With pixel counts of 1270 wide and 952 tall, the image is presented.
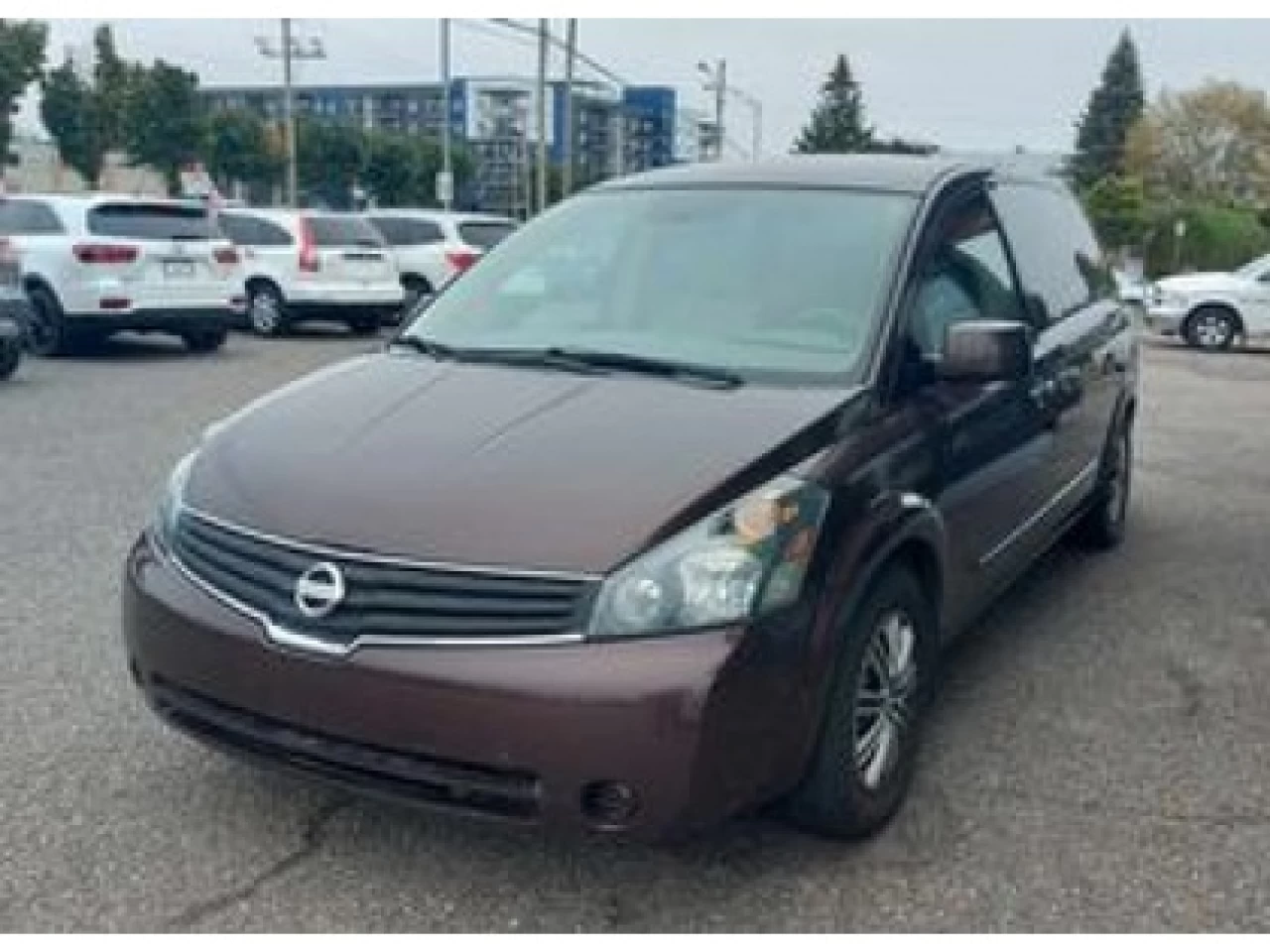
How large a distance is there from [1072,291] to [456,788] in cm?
355

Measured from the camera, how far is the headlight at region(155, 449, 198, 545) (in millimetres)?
3330

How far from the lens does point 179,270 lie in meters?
12.6

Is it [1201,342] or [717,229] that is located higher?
[717,229]

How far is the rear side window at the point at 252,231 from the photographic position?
613 inches

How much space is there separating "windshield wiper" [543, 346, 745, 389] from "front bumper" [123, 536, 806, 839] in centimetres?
93

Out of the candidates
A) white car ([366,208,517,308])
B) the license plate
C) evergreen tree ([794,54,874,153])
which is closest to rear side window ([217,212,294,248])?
white car ([366,208,517,308])

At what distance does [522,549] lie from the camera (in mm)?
2783

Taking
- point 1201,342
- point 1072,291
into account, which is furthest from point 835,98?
point 1072,291

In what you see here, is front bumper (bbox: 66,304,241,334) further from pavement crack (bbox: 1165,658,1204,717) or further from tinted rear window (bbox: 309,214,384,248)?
pavement crack (bbox: 1165,658,1204,717)

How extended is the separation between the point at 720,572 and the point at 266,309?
1390cm

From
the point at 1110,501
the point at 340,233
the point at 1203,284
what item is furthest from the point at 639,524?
the point at 1203,284

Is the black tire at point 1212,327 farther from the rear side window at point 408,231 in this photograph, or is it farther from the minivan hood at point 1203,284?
the rear side window at point 408,231

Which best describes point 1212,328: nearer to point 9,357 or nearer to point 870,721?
point 9,357

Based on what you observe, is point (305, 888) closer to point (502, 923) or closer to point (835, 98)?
Result: point (502, 923)
